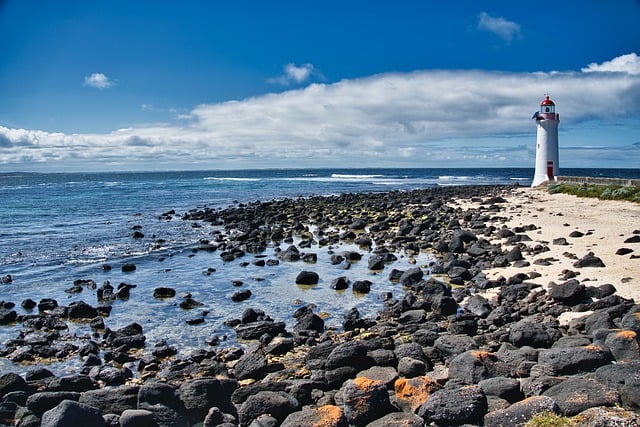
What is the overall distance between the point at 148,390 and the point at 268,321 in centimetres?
440

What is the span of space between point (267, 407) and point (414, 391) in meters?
1.98

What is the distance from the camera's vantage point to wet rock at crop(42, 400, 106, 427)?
6.02m

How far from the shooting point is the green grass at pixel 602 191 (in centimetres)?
3030

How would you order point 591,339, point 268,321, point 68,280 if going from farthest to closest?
1. point 68,280
2. point 268,321
3. point 591,339

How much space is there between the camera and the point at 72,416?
20.0 ft

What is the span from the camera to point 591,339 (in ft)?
28.0

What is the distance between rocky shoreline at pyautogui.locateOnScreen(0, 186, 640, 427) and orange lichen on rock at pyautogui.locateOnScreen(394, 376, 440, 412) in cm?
2

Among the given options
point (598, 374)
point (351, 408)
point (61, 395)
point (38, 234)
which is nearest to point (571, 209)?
point (598, 374)

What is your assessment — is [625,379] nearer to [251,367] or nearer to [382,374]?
[382,374]

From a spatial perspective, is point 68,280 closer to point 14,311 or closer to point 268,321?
point 14,311

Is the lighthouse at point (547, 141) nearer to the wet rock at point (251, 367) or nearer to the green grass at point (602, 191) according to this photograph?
the green grass at point (602, 191)

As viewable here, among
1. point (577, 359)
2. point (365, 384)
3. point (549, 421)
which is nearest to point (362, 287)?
point (577, 359)

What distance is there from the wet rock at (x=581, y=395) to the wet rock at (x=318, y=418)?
8.33 feet

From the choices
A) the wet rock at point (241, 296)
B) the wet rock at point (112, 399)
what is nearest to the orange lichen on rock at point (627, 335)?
the wet rock at point (112, 399)
